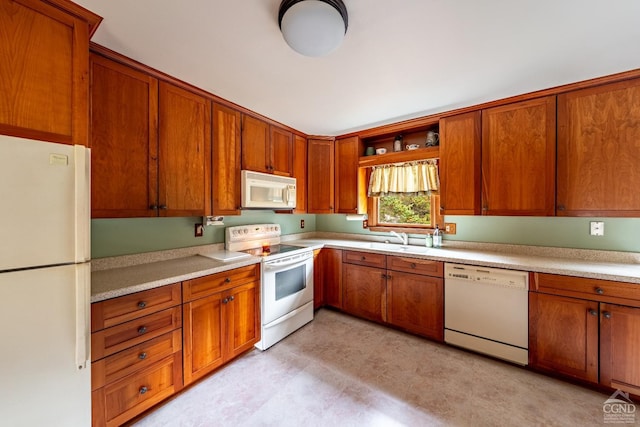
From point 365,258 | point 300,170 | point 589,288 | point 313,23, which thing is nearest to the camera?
point 313,23

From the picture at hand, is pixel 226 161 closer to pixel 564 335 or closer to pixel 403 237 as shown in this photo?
pixel 403 237

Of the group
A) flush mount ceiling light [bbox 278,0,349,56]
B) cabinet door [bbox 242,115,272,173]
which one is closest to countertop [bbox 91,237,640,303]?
cabinet door [bbox 242,115,272,173]

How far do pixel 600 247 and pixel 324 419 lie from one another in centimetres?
273

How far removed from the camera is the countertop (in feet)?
5.08

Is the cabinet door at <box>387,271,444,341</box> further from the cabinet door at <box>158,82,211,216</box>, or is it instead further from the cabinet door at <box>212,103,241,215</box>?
the cabinet door at <box>158,82,211,216</box>

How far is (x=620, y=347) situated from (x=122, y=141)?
3.79m

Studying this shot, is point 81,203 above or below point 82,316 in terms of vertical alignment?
above

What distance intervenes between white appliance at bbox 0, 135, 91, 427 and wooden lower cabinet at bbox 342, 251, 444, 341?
93.9 inches

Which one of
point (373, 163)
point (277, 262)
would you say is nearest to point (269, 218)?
point (277, 262)

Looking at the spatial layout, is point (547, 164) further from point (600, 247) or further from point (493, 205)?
point (600, 247)

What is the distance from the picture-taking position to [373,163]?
3.10m

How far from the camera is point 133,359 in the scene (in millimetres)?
1493

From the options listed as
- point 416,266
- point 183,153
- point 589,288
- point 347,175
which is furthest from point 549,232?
point 183,153

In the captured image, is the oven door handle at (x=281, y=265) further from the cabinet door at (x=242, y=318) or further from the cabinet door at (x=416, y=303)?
the cabinet door at (x=416, y=303)
